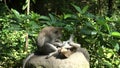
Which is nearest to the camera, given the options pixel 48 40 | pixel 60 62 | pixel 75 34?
pixel 60 62

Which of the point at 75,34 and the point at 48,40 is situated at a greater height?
the point at 48,40

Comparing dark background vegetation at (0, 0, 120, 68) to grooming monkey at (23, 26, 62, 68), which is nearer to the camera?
grooming monkey at (23, 26, 62, 68)

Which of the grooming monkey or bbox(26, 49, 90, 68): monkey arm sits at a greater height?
the grooming monkey

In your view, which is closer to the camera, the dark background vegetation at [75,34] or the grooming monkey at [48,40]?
the grooming monkey at [48,40]

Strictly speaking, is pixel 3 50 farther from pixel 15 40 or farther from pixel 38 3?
pixel 38 3

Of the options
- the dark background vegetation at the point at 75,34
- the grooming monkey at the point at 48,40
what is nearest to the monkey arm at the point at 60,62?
the grooming monkey at the point at 48,40

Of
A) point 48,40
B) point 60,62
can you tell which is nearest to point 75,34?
point 48,40

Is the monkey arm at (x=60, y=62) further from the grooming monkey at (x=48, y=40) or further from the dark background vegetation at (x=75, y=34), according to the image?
the dark background vegetation at (x=75, y=34)

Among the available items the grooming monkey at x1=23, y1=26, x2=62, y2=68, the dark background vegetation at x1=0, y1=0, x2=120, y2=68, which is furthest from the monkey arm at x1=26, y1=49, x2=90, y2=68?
the dark background vegetation at x1=0, y1=0, x2=120, y2=68

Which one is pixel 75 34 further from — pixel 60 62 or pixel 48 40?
pixel 60 62

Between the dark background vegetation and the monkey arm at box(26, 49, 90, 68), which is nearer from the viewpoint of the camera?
the monkey arm at box(26, 49, 90, 68)

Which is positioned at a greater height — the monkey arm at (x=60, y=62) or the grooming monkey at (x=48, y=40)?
the grooming monkey at (x=48, y=40)

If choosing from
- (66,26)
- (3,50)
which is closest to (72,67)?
(66,26)

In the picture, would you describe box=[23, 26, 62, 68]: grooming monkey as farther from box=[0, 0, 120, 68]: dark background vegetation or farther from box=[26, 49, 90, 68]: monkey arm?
box=[0, 0, 120, 68]: dark background vegetation
